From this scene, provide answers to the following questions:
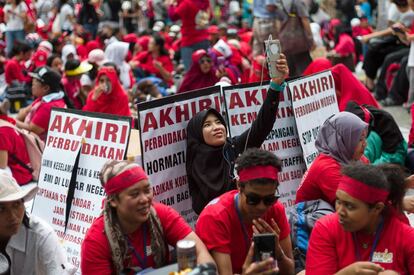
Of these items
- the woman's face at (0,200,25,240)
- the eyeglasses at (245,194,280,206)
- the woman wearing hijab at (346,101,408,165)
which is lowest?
the woman wearing hijab at (346,101,408,165)

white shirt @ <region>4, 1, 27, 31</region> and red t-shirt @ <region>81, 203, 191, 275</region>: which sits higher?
white shirt @ <region>4, 1, 27, 31</region>

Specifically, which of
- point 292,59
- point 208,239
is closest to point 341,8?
point 292,59

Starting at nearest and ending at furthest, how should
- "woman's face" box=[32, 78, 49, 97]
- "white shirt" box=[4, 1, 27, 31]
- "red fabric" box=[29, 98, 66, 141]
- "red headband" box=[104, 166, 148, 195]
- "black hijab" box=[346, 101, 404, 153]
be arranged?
"red headband" box=[104, 166, 148, 195], "black hijab" box=[346, 101, 404, 153], "red fabric" box=[29, 98, 66, 141], "woman's face" box=[32, 78, 49, 97], "white shirt" box=[4, 1, 27, 31]

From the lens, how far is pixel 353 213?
436 cm

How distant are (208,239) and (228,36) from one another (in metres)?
13.4

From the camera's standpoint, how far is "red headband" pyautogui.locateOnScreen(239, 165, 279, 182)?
466 cm

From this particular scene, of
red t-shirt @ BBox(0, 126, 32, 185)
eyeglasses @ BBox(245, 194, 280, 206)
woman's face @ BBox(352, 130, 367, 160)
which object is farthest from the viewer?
red t-shirt @ BBox(0, 126, 32, 185)

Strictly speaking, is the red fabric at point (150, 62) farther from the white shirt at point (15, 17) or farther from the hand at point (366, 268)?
the hand at point (366, 268)

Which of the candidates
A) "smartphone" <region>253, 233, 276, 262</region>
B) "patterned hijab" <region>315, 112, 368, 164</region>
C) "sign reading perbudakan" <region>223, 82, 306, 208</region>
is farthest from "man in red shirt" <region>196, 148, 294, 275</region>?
"sign reading perbudakan" <region>223, 82, 306, 208</region>

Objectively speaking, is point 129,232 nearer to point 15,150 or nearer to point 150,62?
point 15,150

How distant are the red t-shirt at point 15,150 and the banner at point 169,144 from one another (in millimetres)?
2208

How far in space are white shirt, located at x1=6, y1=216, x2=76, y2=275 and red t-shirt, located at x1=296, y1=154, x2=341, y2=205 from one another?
5.67ft

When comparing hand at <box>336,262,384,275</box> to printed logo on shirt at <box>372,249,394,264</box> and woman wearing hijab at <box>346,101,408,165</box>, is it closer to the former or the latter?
printed logo on shirt at <box>372,249,394,264</box>

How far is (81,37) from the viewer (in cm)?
2166
